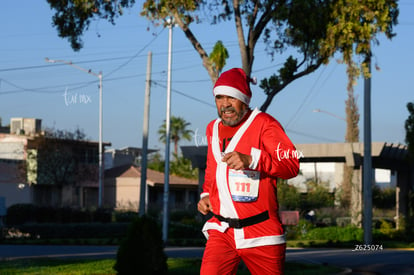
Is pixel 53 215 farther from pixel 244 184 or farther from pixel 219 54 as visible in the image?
pixel 244 184

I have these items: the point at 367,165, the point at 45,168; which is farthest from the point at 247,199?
the point at 45,168

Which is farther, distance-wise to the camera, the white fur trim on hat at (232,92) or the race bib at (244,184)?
the white fur trim on hat at (232,92)

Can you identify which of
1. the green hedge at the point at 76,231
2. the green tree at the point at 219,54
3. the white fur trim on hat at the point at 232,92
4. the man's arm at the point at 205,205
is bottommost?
the green hedge at the point at 76,231

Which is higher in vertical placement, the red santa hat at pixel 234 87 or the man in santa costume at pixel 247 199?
the red santa hat at pixel 234 87

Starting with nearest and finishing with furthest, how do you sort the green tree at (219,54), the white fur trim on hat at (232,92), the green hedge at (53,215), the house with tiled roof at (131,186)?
the white fur trim on hat at (232,92), the green tree at (219,54), the green hedge at (53,215), the house with tiled roof at (131,186)

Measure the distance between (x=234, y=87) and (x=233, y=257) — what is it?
117cm

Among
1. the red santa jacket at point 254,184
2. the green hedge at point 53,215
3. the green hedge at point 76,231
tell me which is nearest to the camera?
the red santa jacket at point 254,184

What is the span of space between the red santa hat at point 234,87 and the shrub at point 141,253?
7369 millimetres

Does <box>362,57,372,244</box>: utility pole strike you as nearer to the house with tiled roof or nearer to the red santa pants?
the red santa pants

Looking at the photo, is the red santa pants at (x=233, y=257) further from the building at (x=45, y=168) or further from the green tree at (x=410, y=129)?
the building at (x=45, y=168)

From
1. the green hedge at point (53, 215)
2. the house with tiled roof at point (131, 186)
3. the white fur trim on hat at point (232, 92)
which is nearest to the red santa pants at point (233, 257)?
the white fur trim on hat at point (232, 92)

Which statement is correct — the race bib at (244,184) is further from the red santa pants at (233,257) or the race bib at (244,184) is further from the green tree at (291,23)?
the green tree at (291,23)

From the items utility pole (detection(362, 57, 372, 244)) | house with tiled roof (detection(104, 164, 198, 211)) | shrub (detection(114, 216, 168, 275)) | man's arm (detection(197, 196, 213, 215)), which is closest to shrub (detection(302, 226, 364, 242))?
utility pole (detection(362, 57, 372, 244))

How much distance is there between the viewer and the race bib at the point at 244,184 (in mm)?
5348
